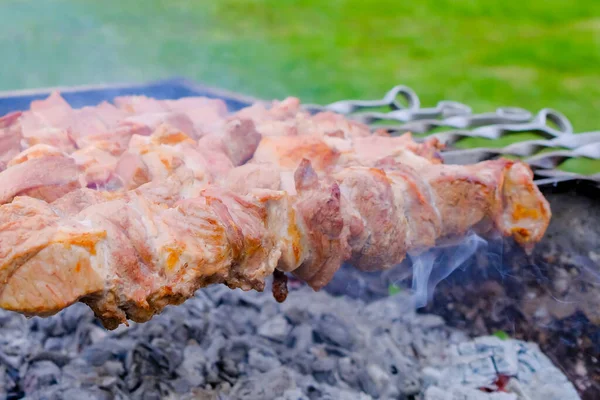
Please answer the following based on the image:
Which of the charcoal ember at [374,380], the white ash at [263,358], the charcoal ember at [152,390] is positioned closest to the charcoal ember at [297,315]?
the white ash at [263,358]

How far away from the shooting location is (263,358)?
2.01m

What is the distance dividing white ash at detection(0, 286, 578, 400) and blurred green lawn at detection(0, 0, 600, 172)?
229cm

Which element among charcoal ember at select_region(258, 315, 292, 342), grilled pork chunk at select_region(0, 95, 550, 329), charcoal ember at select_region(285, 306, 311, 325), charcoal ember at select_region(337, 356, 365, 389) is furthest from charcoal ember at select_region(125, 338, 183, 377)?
grilled pork chunk at select_region(0, 95, 550, 329)

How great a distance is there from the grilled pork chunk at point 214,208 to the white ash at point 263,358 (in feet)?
2.12

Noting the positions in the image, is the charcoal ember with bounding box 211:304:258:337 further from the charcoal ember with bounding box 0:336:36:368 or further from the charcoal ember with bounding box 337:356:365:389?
the charcoal ember with bounding box 0:336:36:368

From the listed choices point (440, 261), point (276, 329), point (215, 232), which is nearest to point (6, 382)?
point (276, 329)

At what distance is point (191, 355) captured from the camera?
6.53 ft

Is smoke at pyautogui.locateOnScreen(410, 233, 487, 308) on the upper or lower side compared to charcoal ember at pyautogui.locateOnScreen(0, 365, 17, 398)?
upper

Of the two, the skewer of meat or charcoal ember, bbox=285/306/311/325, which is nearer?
the skewer of meat

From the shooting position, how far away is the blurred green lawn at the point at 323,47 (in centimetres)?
437

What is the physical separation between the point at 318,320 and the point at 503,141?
257 cm

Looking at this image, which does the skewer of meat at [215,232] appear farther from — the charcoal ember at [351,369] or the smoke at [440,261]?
the charcoal ember at [351,369]

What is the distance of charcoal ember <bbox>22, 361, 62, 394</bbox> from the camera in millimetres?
1754

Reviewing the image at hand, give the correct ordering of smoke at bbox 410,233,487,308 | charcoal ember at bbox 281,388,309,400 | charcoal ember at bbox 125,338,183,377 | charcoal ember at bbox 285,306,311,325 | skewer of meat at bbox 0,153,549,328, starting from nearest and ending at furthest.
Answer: skewer of meat at bbox 0,153,549,328
smoke at bbox 410,233,487,308
charcoal ember at bbox 281,388,309,400
charcoal ember at bbox 125,338,183,377
charcoal ember at bbox 285,306,311,325
